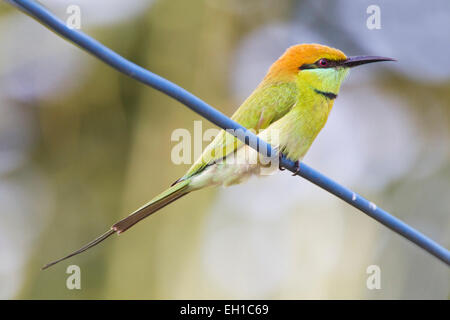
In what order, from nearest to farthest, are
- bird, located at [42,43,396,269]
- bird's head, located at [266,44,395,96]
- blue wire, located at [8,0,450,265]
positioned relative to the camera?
blue wire, located at [8,0,450,265], bird, located at [42,43,396,269], bird's head, located at [266,44,395,96]

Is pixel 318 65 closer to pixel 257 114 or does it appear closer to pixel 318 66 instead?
pixel 318 66

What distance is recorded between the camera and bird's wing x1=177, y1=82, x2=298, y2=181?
81.7 inches

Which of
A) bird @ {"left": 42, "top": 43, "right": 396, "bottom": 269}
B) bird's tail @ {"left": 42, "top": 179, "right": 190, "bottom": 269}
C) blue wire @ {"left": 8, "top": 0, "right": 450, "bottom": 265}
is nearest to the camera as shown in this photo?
blue wire @ {"left": 8, "top": 0, "right": 450, "bottom": 265}

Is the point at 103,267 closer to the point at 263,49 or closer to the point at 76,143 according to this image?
the point at 76,143

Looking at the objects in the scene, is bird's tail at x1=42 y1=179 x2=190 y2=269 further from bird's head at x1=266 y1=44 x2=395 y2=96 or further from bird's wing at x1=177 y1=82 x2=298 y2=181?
bird's head at x1=266 y1=44 x2=395 y2=96

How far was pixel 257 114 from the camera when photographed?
86.7 inches

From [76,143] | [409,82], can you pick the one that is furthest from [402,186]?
[76,143]

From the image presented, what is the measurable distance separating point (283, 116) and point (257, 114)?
4.2 inches

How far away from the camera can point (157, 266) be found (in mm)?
3076

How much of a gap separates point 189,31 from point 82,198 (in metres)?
1.39

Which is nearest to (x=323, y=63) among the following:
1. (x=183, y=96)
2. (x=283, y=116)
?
(x=283, y=116)

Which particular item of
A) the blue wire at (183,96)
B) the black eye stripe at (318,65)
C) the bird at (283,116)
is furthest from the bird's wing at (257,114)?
the blue wire at (183,96)

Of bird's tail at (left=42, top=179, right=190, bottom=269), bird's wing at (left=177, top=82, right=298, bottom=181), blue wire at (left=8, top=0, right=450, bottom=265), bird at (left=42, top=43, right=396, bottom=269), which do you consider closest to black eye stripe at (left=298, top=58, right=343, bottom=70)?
bird at (left=42, top=43, right=396, bottom=269)

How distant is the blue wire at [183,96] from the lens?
88cm
